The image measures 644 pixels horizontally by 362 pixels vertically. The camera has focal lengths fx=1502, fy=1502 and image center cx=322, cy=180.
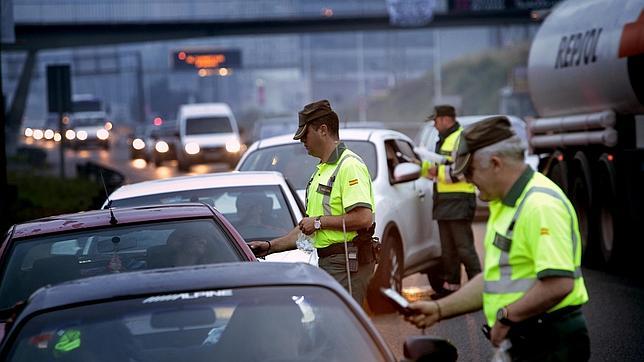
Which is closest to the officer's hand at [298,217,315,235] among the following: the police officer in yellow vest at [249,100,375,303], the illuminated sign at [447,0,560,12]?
the police officer in yellow vest at [249,100,375,303]

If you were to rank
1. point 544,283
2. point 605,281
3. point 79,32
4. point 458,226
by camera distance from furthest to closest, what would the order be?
point 79,32 < point 605,281 < point 458,226 < point 544,283

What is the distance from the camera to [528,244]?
17.5ft

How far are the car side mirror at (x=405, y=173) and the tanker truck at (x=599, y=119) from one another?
3617mm

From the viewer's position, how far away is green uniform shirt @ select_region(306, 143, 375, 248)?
877 centimetres

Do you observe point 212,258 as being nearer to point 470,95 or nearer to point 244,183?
point 244,183

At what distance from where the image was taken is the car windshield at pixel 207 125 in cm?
4988

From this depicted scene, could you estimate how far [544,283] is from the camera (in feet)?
17.3

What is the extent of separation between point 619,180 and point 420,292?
3.19 m

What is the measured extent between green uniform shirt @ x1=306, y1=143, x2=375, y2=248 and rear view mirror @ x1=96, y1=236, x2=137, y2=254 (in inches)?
48.4

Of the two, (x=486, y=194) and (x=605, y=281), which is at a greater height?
(x=486, y=194)

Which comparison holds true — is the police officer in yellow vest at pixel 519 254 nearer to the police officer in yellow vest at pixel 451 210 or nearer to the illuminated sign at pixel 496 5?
the police officer in yellow vest at pixel 451 210

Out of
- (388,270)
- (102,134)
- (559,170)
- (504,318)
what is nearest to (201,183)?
(388,270)

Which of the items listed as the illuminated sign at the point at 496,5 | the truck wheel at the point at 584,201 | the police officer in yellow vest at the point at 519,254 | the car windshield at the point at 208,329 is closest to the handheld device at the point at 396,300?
the police officer in yellow vest at the point at 519,254

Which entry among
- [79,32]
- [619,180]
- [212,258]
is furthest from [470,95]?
[212,258]
